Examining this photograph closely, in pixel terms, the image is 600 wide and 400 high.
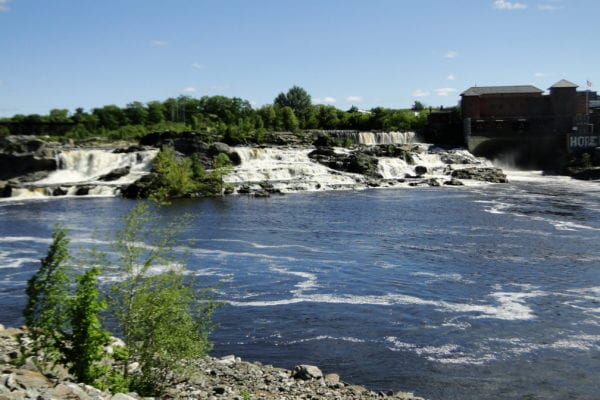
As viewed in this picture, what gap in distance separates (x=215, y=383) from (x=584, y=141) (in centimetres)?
9018

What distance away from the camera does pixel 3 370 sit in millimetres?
13203

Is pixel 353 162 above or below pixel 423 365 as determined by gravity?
above

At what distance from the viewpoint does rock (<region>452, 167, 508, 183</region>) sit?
81.1 m

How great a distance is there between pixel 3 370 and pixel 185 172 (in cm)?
5706

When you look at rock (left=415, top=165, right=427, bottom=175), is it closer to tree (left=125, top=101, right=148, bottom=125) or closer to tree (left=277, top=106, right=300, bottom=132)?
tree (left=277, top=106, right=300, bottom=132)

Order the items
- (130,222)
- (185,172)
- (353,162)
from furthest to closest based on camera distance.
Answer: (353,162), (185,172), (130,222)

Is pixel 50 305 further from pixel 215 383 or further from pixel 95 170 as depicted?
pixel 95 170

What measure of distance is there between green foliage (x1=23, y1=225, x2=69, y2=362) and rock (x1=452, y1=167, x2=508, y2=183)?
72424 millimetres

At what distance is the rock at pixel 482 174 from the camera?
266ft

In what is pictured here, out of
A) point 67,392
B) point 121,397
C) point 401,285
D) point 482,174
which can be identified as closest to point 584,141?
point 482,174

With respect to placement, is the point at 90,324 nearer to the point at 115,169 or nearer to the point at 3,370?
the point at 3,370

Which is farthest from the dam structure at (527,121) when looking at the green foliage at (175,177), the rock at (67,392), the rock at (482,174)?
the rock at (67,392)

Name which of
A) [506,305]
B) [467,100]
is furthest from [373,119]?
[506,305]

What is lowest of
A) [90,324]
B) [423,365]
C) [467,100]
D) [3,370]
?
[423,365]
